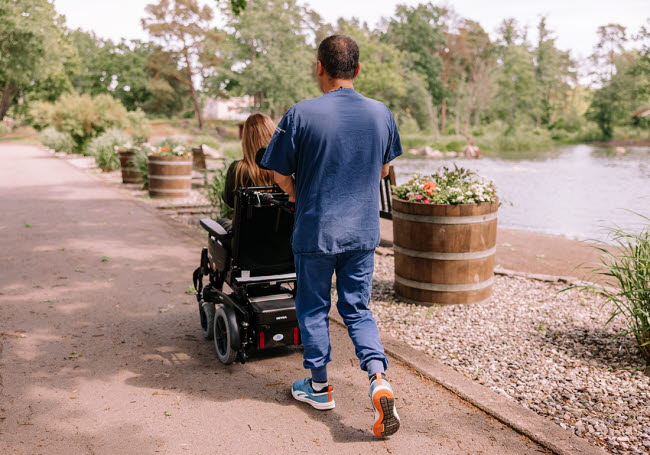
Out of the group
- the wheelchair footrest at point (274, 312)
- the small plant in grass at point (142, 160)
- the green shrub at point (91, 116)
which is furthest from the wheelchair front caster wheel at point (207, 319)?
the green shrub at point (91, 116)

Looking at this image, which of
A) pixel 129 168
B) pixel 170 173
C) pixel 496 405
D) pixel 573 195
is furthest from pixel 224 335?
pixel 573 195

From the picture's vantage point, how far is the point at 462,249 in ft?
15.8

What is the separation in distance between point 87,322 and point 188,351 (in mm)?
1106

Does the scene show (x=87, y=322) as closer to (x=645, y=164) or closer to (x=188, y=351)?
(x=188, y=351)

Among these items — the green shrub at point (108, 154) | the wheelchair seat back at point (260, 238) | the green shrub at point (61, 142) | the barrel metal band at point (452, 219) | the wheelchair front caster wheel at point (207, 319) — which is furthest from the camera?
the green shrub at point (61, 142)

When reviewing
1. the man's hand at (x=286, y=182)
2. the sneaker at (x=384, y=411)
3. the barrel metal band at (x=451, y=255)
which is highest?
the man's hand at (x=286, y=182)

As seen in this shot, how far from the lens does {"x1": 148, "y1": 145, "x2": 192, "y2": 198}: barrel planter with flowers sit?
11.8 m

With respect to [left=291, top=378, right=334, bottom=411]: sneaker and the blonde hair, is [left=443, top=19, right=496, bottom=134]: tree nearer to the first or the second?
the blonde hair

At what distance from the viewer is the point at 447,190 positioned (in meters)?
5.01

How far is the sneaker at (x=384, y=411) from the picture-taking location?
283cm

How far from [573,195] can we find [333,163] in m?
15.2

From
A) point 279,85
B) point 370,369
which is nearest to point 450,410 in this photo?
point 370,369

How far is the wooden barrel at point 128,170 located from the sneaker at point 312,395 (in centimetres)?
1249

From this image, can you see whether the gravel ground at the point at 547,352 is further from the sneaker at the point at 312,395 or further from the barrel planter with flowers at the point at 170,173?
the barrel planter with flowers at the point at 170,173
